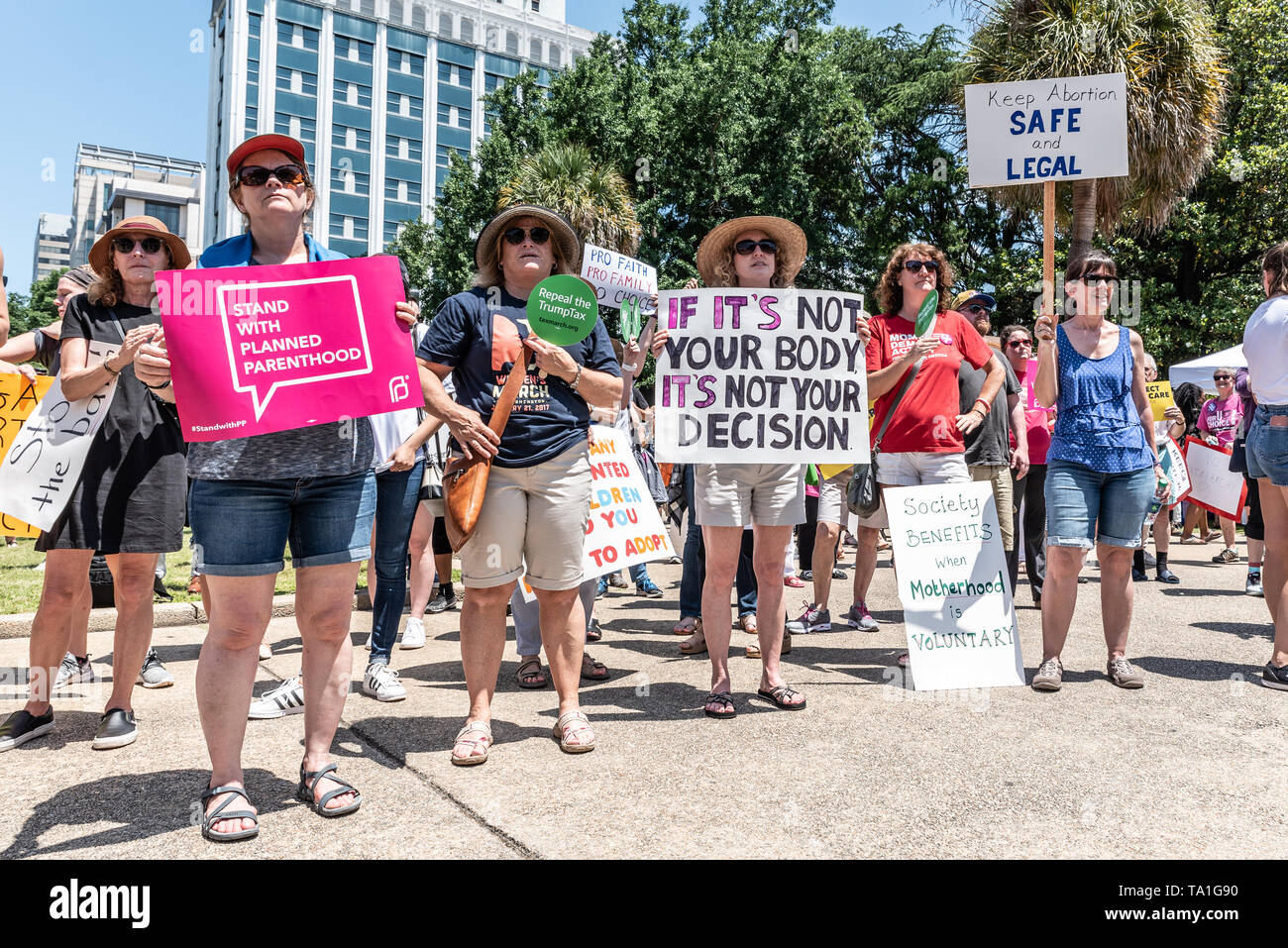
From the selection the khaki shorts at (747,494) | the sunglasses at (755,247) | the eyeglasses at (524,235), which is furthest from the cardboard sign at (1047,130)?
the eyeglasses at (524,235)

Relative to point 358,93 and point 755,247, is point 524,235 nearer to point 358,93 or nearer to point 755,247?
point 755,247

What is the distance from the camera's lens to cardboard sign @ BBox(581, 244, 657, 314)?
7.66 meters

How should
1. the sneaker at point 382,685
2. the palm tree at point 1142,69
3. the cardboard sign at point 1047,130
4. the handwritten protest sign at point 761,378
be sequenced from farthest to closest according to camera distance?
the palm tree at point 1142,69 → the cardboard sign at point 1047,130 → the sneaker at point 382,685 → the handwritten protest sign at point 761,378

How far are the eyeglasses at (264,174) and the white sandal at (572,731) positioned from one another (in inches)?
87.3

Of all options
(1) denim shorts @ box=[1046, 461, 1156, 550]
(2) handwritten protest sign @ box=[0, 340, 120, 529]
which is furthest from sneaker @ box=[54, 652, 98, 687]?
(1) denim shorts @ box=[1046, 461, 1156, 550]

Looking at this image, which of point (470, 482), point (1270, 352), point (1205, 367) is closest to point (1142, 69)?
point (1205, 367)

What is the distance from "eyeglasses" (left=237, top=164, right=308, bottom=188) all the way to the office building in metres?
58.1

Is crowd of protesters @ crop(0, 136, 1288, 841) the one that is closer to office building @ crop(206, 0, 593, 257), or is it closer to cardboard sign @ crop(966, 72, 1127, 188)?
cardboard sign @ crop(966, 72, 1127, 188)

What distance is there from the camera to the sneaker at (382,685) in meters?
4.21

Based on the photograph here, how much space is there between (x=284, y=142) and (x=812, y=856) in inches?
108

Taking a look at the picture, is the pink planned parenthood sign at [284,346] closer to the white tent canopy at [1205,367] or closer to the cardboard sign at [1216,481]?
the cardboard sign at [1216,481]

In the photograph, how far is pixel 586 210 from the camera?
20.3 meters

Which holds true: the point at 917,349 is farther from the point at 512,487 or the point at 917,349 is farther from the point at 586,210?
the point at 586,210
